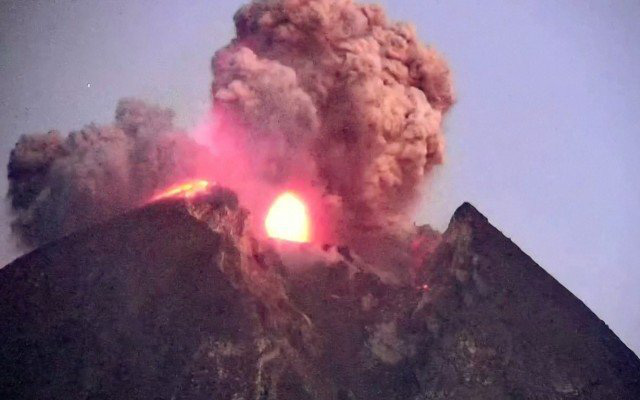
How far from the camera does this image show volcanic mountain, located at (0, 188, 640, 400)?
70.9 ft

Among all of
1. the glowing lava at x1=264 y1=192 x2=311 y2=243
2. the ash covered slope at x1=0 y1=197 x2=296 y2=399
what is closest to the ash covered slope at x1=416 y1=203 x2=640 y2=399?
the ash covered slope at x1=0 y1=197 x2=296 y2=399

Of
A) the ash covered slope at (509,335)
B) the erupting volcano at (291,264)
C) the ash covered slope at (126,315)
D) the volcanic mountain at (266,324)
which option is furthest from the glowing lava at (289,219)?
the ash covered slope at (509,335)

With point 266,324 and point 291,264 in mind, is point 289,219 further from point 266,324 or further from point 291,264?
point 266,324

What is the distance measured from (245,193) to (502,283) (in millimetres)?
12114

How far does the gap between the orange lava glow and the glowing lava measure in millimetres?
4100

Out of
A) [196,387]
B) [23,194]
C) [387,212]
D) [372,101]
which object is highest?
[372,101]

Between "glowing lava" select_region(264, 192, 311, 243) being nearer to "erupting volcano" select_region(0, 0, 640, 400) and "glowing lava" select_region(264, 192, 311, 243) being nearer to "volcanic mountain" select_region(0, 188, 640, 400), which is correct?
"erupting volcano" select_region(0, 0, 640, 400)

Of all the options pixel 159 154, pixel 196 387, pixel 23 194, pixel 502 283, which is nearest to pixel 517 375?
pixel 502 283

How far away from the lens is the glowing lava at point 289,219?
3203 centimetres

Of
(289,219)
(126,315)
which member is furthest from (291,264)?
(126,315)

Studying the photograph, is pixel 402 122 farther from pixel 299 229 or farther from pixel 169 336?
pixel 169 336

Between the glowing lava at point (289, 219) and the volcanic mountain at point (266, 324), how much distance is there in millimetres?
3570

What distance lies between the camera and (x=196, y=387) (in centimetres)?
2125

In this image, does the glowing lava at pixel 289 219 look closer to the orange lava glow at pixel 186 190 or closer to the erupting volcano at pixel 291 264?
the erupting volcano at pixel 291 264
